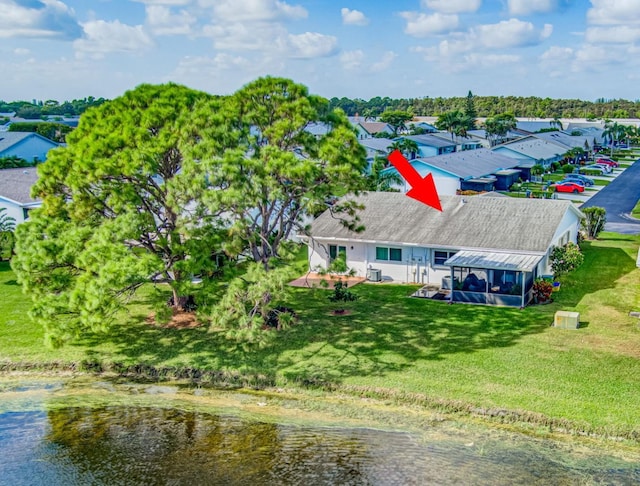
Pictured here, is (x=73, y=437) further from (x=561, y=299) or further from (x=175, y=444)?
(x=561, y=299)

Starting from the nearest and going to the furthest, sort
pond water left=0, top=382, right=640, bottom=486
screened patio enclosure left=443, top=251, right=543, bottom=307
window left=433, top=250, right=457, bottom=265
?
pond water left=0, top=382, right=640, bottom=486 → screened patio enclosure left=443, top=251, right=543, bottom=307 → window left=433, top=250, right=457, bottom=265

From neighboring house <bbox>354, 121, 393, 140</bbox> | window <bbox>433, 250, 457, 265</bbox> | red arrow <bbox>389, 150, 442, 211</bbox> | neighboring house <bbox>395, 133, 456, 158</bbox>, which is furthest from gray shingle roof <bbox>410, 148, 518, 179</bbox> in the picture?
neighboring house <bbox>354, 121, 393, 140</bbox>

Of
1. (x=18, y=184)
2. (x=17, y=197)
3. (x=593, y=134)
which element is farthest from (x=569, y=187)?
(x=593, y=134)

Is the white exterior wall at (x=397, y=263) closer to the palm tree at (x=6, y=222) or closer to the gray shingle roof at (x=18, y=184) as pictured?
the palm tree at (x=6, y=222)

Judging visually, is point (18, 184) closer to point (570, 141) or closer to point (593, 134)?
point (570, 141)

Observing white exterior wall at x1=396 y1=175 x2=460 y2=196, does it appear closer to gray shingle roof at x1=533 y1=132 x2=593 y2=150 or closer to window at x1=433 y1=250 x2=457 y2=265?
window at x1=433 y1=250 x2=457 y2=265
